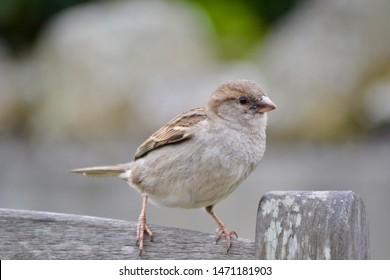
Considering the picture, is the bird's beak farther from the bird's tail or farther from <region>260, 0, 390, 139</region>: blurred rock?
<region>260, 0, 390, 139</region>: blurred rock

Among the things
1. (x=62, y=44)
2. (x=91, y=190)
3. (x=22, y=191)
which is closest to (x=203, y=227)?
(x=91, y=190)

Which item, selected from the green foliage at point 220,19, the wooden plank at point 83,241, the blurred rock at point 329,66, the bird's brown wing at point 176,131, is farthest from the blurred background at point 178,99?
the wooden plank at point 83,241

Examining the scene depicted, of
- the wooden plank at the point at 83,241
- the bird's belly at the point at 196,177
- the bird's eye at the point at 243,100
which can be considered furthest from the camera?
the bird's eye at the point at 243,100

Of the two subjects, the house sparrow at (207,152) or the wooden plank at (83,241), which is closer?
the wooden plank at (83,241)

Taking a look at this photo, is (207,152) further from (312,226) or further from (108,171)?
(312,226)

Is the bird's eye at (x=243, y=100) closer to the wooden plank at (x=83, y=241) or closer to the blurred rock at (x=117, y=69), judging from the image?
the wooden plank at (x=83, y=241)

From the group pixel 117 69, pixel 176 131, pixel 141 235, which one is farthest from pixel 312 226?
pixel 117 69

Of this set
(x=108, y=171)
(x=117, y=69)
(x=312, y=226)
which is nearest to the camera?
(x=312, y=226)

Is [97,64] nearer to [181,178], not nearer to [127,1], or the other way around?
[127,1]
